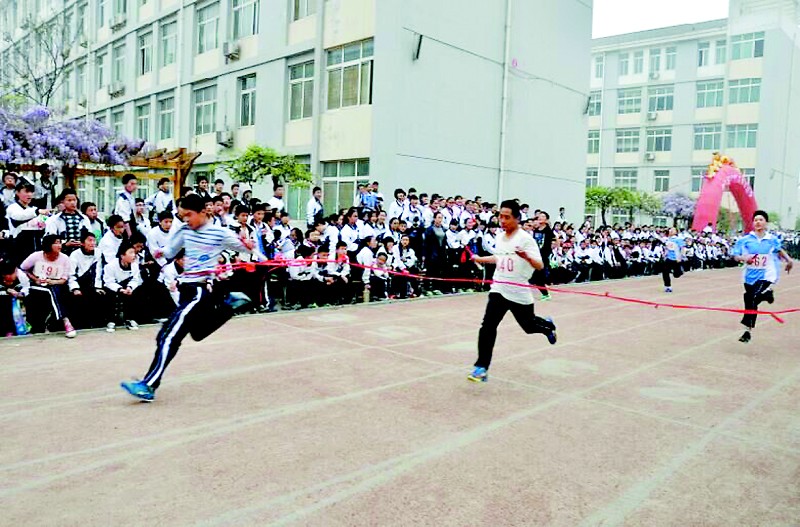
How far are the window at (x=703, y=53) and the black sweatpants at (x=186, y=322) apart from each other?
1815 inches

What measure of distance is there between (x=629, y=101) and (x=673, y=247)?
1408 inches

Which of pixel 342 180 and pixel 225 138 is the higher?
pixel 225 138

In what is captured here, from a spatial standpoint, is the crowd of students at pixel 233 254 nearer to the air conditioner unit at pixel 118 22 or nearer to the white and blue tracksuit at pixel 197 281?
the white and blue tracksuit at pixel 197 281

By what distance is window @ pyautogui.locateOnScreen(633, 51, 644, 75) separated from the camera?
4669 cm

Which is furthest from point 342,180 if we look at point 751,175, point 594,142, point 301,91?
point 594,142

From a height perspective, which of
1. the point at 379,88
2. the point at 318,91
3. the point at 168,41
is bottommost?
the point at 379,88

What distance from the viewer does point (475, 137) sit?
2030 centimetres

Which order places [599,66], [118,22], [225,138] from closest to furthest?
[225,138]
[118,22]
[599,66]

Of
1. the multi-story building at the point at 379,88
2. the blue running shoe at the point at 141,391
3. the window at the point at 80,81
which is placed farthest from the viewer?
the window at the point at 80,81

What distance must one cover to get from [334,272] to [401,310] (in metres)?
1.34

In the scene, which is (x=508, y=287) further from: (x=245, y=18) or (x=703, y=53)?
(x=703, y=53)

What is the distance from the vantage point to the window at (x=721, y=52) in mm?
43000

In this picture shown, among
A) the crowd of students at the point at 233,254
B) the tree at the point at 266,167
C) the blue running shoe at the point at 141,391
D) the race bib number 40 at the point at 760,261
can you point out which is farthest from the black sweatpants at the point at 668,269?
the blue running shoe at the point at 141,391

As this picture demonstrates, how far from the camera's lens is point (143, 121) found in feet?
91.0
